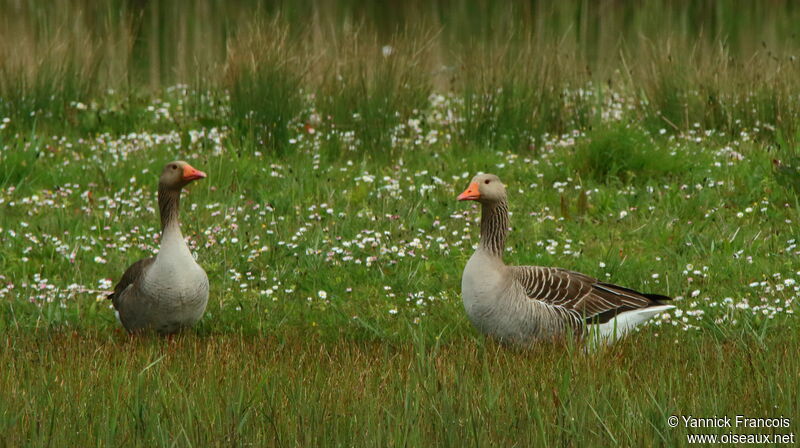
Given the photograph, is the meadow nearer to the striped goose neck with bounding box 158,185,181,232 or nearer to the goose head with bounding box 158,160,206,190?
the striped goose neck with bounding box 158,185,181,232

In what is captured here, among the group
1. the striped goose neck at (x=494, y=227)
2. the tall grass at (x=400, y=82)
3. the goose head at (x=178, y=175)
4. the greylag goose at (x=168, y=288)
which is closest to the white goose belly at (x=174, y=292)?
the greylag goose at (x=168, y=288)

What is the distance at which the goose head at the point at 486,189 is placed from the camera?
671cm

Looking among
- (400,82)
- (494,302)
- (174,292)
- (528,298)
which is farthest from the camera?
(400,82)

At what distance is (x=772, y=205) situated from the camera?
9.39m

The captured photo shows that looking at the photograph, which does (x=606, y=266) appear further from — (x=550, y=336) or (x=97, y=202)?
(x=97, y=202)

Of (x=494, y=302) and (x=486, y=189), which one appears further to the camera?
(x=486, y=189)

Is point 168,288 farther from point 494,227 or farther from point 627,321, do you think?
point 627,321

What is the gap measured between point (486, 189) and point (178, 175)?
2089 mm

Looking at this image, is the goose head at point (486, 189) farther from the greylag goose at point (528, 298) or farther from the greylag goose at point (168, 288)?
the greylag goose at point (168, 288)

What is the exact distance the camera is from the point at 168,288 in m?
6.63

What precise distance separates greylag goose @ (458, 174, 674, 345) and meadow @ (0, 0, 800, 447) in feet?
0.66

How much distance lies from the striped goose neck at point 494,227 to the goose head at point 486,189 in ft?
0.16

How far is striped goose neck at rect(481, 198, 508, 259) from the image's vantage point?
6613mm

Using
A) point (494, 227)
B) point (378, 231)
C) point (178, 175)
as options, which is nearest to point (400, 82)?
point (378, 231)
